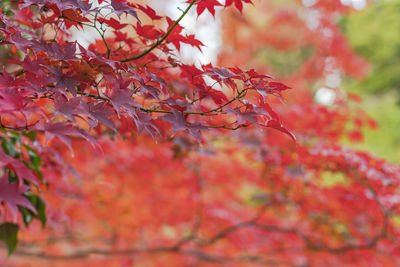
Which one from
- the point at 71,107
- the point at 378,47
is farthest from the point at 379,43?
the point at 71,107

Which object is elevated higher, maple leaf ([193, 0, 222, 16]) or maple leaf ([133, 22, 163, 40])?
maple leaf ([193, 0, 222, 16])

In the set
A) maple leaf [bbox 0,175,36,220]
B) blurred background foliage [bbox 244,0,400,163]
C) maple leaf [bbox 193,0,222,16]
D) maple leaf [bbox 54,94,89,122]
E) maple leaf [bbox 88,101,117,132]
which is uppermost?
blurred background foliage [bbox 244,0,400,163]

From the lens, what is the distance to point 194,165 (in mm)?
3316

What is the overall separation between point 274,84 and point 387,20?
1047 cm

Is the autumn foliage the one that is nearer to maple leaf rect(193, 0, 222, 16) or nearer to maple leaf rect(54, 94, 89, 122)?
maple leaf rect(193, 0, 222, 16)

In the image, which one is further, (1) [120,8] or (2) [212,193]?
(2) [212,193]

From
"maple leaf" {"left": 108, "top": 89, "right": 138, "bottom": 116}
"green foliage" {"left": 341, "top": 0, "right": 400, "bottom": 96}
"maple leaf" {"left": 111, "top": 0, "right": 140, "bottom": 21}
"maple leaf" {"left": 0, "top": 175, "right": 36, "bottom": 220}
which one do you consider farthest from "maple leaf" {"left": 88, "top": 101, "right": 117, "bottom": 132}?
"green foliage" {"left": 341, "top": 0, "right": 400, "bottom": 96}

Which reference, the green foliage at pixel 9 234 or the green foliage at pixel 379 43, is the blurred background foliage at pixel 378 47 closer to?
the green foliage at pixel 379 43

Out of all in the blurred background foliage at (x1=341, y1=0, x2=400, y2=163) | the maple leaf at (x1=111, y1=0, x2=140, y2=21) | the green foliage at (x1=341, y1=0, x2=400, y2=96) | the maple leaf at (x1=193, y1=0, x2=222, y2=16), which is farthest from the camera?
the green foliage at (x1=341, y1=0, x2=400, y2=96)

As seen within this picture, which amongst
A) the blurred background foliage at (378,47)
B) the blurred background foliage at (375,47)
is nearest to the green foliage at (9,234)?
the blurred background foliage at (375,47)

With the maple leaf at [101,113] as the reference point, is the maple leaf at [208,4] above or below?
above

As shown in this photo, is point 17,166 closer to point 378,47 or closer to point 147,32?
point 147,32

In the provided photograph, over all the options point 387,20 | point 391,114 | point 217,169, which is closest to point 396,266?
point 217,169

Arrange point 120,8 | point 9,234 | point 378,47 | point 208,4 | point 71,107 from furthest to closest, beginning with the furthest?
Result: point 378,47 < point 9,234 < point 208,4 < point 120,8 < point 71,107
